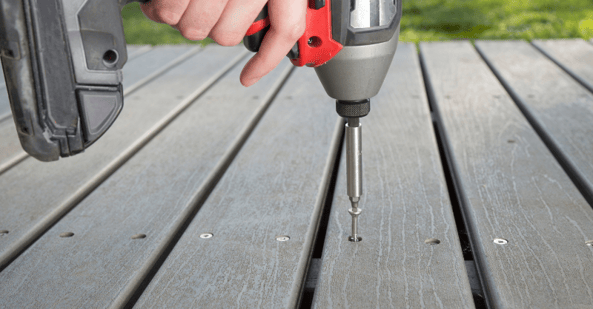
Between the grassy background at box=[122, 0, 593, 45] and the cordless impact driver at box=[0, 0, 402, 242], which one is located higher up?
the cordless impact driver at box=[0, 0, 402, 242]

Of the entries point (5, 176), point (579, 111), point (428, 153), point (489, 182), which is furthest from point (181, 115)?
point (579, 111)

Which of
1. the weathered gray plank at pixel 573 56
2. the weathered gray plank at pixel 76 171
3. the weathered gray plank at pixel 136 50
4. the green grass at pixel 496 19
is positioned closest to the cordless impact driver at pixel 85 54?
the weathered gray plank at pixel 76 171

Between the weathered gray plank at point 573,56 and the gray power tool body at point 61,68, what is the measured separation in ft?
4.95

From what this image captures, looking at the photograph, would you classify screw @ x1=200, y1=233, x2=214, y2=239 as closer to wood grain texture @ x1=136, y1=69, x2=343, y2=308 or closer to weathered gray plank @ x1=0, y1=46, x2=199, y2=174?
wood grain texture @ x1=136, y1=69, x2=343, y2=308

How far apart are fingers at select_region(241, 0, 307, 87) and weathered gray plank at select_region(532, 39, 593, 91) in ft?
4.29

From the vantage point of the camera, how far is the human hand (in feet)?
2.28

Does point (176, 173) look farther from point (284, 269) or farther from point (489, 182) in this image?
point (489, 182)

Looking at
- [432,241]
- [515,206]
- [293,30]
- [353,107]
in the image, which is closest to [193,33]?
[293,30]

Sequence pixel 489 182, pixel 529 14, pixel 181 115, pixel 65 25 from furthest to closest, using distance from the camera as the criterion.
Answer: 1. pixel 529 14
2. pixel 181 115
3. pixel 489 182
4. pixel 65 25

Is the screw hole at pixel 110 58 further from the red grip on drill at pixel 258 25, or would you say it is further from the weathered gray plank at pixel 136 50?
the weathered gray plank at pixel 136 50

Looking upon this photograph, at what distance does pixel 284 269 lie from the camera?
0.82 meters

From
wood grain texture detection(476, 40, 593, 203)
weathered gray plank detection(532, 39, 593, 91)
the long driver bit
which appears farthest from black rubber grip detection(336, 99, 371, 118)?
weathered gray plank detection(532, 39, 593, 91)

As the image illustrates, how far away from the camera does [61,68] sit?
27.2 inches

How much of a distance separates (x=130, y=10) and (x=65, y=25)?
505cm
